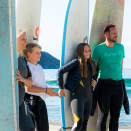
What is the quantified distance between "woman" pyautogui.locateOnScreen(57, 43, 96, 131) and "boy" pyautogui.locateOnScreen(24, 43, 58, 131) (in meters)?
0.43

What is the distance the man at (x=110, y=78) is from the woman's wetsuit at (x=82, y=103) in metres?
0.20

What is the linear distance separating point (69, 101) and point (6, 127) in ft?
4.46

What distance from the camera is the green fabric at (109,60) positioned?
290 cm

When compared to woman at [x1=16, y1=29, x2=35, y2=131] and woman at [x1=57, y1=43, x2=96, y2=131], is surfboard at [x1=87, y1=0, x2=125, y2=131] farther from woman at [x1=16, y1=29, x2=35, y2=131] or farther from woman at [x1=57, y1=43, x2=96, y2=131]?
woman at [x1=16, y1=29, x2=35, y2=131]

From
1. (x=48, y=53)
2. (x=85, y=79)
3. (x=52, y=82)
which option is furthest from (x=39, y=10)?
(x=48, y=53)

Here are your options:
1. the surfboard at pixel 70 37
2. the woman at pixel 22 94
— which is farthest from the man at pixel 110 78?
the woman at pixel 22 94

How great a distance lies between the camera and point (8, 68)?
1.85 m

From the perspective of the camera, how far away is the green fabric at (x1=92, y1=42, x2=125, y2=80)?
290cm

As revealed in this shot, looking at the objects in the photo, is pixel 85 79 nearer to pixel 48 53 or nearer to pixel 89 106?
pixel 89 106

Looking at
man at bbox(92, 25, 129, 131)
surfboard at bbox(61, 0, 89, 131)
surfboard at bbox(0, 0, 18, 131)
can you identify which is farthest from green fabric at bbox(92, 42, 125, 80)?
surfboard at bbox(0, 0, 18, 131)

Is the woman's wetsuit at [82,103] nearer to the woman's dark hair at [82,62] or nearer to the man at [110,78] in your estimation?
the woman's dark hair at [82,62]

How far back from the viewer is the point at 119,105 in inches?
115

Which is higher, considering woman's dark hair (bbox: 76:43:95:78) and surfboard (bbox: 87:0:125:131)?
surfboard (bbox: 87:0:125:131)

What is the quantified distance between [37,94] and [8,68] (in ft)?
2.10
